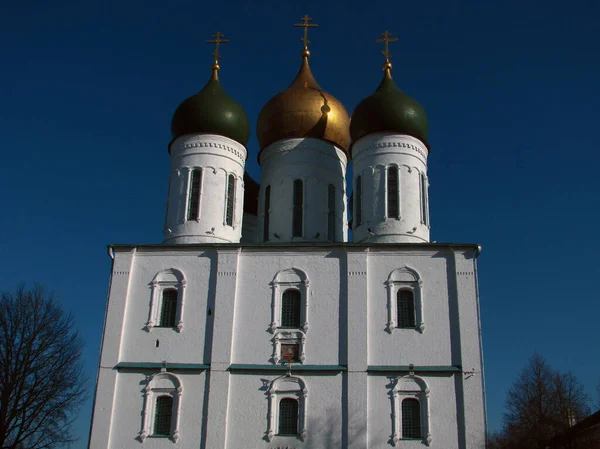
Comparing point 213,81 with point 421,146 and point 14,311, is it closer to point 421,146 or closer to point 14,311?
point 421,146

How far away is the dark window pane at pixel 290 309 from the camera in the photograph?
17.7 metres

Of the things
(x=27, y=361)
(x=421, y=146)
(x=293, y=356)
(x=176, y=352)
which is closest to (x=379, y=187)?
(x=421, y=146)

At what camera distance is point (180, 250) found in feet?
61.2

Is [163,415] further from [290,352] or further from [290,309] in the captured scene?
[290,309]

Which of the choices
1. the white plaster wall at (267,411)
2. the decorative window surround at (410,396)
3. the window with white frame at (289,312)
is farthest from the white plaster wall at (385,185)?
the white plaster wall at (267,411)

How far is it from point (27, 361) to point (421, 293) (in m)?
11.8

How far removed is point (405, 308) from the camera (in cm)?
1767

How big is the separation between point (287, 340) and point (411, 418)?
337cm

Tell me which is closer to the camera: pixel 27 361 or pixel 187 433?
pixel 187 433

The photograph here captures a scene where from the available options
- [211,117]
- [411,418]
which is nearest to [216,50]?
[211,117]

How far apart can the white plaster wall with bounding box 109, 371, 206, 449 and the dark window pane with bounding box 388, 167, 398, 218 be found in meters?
6.40

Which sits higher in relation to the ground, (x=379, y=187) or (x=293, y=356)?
(x=379, y=187)

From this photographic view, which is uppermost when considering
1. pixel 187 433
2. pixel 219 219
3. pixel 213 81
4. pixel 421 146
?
pixel 213 81

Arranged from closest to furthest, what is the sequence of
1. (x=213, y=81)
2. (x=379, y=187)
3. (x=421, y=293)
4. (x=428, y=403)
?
(x=428, y=403) → (x=421, y=293) → (x=379, y=187) → (x=213, y=81)
